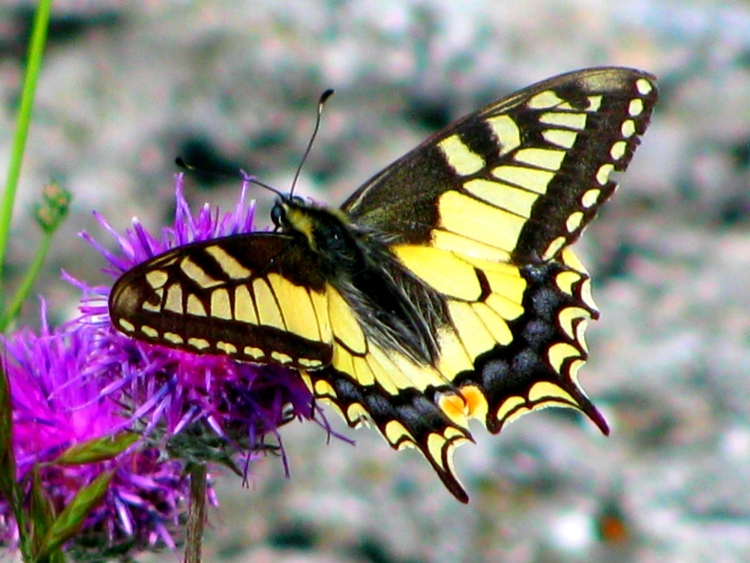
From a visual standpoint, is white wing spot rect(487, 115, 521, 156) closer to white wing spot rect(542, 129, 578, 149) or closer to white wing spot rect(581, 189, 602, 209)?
white wing spot rect(542, 129, 578, 149)

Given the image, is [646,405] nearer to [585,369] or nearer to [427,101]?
[585,369]

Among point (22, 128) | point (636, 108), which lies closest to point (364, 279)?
point (636, 108)

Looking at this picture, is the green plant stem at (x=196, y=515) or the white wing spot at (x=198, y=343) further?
the green plant stem at (x=196, y=515)

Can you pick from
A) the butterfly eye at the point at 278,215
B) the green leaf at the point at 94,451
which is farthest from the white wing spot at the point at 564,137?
the green leaf at the point at 94,451

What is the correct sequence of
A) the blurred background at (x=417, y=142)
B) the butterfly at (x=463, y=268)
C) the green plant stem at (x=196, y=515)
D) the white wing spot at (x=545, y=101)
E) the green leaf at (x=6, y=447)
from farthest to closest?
the blurred background at (x=417, y=142), the white wing spot at (x=545, y=101), the butterfly at (x=463, y=268), the green plant stem at (x=196, y=515), the green leaf at (x=6, y=447)

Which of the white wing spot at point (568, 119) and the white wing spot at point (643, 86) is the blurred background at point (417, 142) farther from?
the white wing spot at point (643, 86)

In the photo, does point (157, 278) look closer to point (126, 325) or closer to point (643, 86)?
point (126, 325)

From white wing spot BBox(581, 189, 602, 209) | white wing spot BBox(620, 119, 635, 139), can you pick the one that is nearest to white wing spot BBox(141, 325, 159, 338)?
white wing spot BBox(581, 189, 602, 209)

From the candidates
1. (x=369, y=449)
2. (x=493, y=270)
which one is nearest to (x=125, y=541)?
(x=493, y=270)
